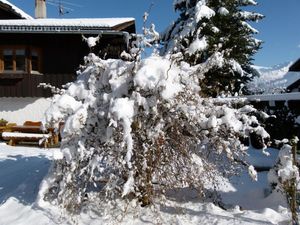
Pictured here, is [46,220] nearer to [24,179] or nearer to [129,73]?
[129,73]

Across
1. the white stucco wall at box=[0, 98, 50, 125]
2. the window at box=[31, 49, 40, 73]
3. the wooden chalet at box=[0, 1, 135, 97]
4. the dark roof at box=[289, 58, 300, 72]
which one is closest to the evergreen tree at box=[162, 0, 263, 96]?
the dark roof at box=[289, 58, 300, 72]

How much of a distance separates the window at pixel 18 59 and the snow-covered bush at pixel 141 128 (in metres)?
11.5

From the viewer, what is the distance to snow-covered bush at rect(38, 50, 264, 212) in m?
4.66

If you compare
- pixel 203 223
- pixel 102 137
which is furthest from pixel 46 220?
pixel 203 223

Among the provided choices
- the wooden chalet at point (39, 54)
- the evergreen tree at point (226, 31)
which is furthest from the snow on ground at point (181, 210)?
the evergreen tree at point (226, 31)

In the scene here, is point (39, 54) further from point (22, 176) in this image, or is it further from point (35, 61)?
point (22, 176)

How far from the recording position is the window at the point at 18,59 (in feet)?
51.9

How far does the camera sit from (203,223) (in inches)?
185

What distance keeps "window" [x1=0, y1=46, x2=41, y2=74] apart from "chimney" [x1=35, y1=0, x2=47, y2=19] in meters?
4.43

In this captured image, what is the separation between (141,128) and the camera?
15.7 ft

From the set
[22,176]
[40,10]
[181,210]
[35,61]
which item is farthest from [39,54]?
[181,210]

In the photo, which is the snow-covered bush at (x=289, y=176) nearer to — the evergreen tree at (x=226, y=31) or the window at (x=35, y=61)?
the window at (x=35, y=61)

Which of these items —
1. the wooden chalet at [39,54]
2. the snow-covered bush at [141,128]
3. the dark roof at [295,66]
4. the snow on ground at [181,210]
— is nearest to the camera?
the snow-covered bush at [141,128]

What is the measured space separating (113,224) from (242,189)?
2751 mm
